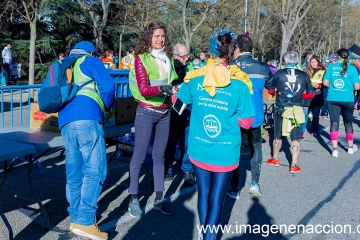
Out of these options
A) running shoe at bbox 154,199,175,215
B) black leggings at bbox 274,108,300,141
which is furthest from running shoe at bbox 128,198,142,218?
black leggings at bbox 274,108,300,141

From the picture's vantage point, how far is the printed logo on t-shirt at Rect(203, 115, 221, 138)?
3150mm

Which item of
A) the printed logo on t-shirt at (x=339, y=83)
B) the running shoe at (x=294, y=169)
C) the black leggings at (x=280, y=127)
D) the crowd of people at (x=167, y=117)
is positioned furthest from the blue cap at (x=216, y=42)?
the printed logo on t-shirt at (x=339, y=83)

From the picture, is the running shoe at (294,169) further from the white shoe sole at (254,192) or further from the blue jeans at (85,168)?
the blue jeans at (85,168)

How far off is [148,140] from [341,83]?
455cm

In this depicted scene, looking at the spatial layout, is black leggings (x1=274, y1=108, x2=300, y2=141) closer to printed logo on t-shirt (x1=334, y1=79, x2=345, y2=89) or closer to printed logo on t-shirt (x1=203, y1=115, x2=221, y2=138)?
printed logo on t-shirt (x1=334, y1=79, x2=345, y2=89)

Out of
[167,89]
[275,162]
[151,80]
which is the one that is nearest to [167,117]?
[151,80]

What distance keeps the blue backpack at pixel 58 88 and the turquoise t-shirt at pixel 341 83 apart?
5.24 m

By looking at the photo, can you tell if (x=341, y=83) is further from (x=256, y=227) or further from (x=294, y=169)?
(x=256, y=227)

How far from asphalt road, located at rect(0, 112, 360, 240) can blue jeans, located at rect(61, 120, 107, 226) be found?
13.1 inches

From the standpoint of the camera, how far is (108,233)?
3.98m

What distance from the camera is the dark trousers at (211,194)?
3.22m

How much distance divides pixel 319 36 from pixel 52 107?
4512 cm

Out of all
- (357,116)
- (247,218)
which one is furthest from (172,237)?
(357,116)

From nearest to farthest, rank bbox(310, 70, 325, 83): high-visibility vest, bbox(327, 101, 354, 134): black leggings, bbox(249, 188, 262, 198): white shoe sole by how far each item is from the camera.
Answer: bbox(249, 188, 262, 198): white shoe sole < bbox(327, 101, 354, 134): black leggings < bbox(310, 70, 325, 83): high-visibility vest
